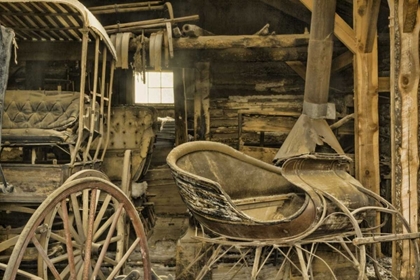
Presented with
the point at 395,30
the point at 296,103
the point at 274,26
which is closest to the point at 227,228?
the point at 395,30

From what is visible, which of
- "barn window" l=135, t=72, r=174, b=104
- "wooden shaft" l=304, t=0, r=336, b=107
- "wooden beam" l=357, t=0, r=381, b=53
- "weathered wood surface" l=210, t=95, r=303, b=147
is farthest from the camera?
"barn window" l=135, t=72, r=174, b=104

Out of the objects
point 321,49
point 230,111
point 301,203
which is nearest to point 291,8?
point 230,111

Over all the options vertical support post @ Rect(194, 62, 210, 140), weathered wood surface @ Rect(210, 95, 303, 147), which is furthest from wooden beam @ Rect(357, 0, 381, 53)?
vertical support post @ Rect(194, 62, 210, 140)

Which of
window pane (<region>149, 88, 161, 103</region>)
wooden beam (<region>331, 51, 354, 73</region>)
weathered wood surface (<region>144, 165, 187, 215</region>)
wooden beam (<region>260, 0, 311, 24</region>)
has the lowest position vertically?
weathered wood surface (<region>144, 165, 187, 215</region>)

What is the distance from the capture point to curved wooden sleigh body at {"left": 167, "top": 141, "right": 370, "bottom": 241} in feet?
12.2

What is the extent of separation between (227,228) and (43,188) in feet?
5.43

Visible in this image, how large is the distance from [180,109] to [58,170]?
12.3 ft

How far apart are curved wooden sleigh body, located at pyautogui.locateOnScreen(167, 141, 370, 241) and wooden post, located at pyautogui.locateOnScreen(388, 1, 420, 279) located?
0.36 m

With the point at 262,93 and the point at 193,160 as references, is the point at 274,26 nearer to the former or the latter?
the point at 262,93

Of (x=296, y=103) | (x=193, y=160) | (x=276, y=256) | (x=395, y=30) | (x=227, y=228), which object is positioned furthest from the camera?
(x=296, y=103)

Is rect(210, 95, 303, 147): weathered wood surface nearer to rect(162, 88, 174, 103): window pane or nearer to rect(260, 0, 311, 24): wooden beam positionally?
rect(162, 88, 174, 103): window pane

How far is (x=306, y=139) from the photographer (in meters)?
5.18

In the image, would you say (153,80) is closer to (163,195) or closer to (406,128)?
(163,195)

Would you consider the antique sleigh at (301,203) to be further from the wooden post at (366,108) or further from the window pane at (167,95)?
the window pane at (167,95)
